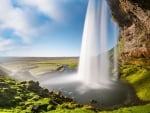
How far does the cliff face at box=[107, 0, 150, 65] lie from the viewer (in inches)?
4998

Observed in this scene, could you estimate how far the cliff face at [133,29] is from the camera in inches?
4998

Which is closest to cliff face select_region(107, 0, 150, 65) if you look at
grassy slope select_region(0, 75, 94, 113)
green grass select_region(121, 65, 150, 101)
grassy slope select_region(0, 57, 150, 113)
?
green grass select_region(121, 65, 150, 101)

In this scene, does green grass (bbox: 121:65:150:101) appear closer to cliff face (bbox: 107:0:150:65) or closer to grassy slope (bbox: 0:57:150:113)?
grassy slope (bbox: 0:57:150:113)

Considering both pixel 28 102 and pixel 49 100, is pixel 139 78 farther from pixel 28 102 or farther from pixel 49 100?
pixel 28 102

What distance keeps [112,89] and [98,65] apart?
4851 cm

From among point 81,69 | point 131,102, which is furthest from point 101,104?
point 81,69

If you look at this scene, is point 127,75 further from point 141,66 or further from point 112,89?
point 112,89

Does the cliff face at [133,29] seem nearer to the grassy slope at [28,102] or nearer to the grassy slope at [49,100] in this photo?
the grassy slope at [49,100]

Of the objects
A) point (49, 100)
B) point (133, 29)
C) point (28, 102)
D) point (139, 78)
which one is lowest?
point (28, 102)

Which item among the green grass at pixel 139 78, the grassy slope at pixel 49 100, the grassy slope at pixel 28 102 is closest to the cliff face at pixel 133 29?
the green grass at pixel 139 78

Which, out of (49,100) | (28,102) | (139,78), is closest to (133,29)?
(139,78)

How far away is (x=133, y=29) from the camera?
153m

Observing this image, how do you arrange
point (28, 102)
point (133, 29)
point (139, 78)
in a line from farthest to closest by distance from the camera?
1. point (133, 29)
2. point (139, 78)
3. point (28, 102)

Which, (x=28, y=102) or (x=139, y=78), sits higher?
(x=139, y=78)
